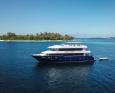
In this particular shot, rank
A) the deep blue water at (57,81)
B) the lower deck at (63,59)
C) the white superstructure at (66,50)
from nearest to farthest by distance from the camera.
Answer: the deep blue water at (57,81), the lower deck at (63,59), the white superstructure at (66,50)

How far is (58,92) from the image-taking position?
45406mm

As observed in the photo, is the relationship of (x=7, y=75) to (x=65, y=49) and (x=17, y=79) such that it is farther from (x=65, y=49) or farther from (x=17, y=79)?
(x=65, y=49)

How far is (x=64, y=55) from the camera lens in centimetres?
8212

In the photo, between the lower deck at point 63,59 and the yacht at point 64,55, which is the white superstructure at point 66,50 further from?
the lower deck at point 63,59

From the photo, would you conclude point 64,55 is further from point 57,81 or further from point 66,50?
point 57,81

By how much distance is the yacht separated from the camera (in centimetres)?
7956

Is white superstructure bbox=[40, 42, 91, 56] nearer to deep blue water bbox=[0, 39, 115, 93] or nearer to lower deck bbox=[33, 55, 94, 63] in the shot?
lower deck bbox=[33, 55, 94, 63]

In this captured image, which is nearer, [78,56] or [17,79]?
[17,79]

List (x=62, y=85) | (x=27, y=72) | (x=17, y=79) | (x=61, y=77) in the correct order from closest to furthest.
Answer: (x=62, y=85) → (x=17, y=79) → (x=61, y=77) → (x=27, y=72)

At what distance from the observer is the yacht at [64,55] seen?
79562 mm

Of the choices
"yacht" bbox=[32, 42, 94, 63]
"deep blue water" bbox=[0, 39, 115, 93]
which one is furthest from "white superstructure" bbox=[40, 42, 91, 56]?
"deep blue water" bbox=[0, 39, 115, 93]

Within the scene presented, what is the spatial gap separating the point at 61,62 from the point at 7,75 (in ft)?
85.4

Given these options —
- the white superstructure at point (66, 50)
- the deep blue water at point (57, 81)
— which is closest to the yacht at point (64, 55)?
the white superstructure at point (66, 50)

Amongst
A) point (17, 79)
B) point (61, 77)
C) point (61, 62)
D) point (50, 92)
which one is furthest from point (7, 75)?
point (61, 62)
